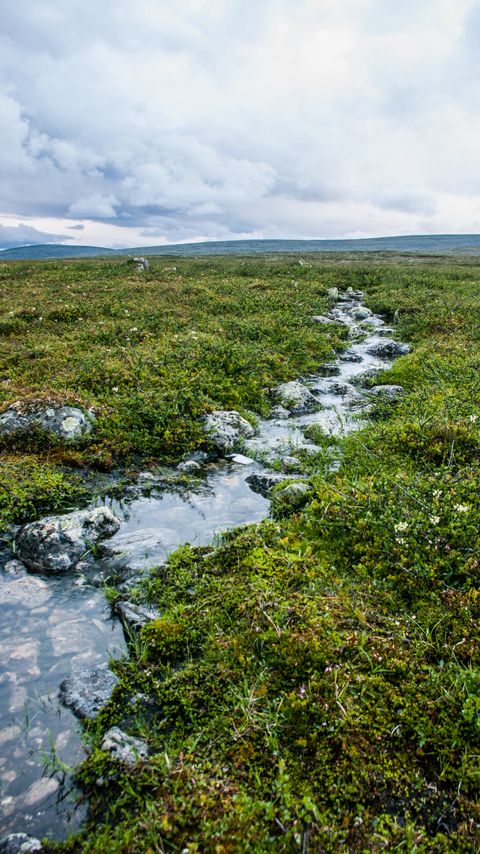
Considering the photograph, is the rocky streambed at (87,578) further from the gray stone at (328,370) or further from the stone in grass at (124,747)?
the gray stone at (328,370)

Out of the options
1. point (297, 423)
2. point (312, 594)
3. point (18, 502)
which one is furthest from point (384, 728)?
point (297, 423)

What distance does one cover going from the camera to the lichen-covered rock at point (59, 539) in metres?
6.78

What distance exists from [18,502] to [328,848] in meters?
6.75

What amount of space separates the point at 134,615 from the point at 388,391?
1072 centimetres

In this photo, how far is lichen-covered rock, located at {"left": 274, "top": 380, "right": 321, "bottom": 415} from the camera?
44.7 feet

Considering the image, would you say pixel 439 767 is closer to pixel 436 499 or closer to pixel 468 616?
pixel 468 616

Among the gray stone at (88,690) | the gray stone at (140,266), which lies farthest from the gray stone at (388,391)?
the gray stone at (140,266)

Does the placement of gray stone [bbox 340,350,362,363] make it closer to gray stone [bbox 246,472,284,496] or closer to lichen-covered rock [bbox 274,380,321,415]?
lichen-covered rock [bbox 274,380,321,415]

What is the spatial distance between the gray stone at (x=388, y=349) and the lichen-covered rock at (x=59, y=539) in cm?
1498

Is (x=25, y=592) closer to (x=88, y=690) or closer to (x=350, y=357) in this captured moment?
(x=88, y=690)

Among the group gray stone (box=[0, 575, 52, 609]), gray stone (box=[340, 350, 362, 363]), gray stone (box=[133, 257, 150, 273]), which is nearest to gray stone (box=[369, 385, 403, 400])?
gray stone (box=[340, 350, 362, 363])

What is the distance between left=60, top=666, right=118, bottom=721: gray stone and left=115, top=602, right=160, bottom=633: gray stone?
0.62 meters

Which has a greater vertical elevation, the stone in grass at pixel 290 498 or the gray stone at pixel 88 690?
the stone in grass at pixel 290 498

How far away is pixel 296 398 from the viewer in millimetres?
13961
